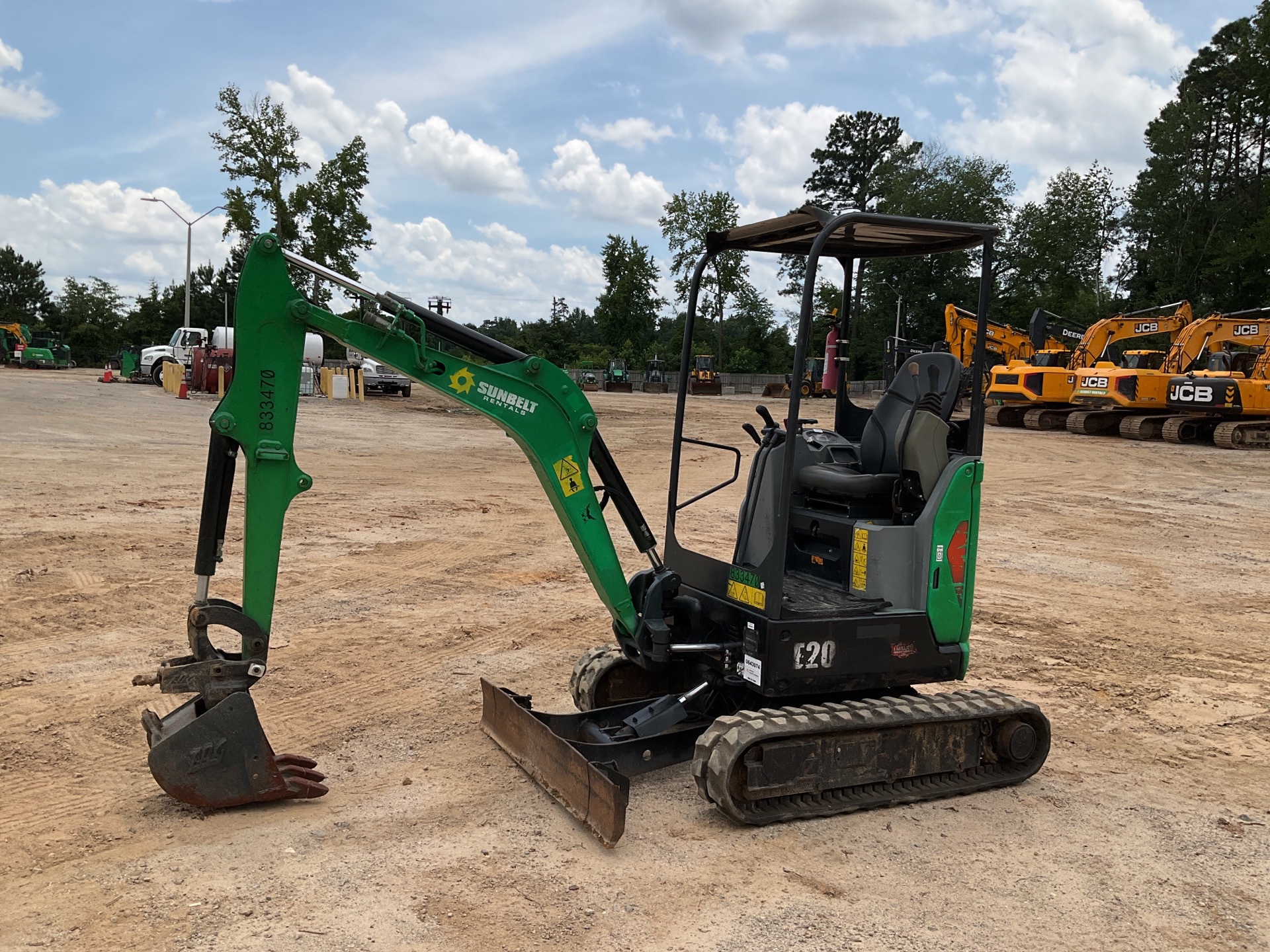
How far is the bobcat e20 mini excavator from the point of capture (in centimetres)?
432

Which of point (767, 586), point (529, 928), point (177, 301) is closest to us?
point (529, 928)

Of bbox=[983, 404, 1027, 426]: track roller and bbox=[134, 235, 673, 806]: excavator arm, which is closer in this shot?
bbox=[134, 235, 673, 806]: excavator arm

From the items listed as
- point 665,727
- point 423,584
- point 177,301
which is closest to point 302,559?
point 423,584

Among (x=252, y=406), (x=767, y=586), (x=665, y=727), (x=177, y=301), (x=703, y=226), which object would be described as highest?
(x=703, y=226)

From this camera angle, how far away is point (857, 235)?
5.58 metres

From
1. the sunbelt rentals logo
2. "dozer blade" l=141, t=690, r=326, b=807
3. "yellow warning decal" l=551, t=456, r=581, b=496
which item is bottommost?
"dozer blade" l=141, t=690, r=326, b=807

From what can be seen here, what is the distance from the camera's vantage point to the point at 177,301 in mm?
75375

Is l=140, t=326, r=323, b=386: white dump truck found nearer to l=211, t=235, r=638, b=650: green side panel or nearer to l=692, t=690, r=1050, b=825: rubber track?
l=211, t=235, r=638, b=650: green side panel

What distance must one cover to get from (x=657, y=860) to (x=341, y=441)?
16984mm

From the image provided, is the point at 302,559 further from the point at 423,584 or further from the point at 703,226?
the point at 703,226

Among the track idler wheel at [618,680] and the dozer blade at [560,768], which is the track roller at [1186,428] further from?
the dozer blade at [560,768]

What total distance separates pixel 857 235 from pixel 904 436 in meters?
1.16

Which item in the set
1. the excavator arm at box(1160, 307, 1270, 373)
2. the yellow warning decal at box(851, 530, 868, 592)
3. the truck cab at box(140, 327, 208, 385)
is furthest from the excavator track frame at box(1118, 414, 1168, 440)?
the truck cab at box(140, 327, 208, 385)

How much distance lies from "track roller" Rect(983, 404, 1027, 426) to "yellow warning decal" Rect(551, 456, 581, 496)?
27918 mm
